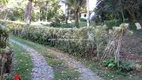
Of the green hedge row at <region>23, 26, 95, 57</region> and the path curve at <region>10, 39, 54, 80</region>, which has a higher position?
the green hedge row at <region>23, 26, 95, 57</region>

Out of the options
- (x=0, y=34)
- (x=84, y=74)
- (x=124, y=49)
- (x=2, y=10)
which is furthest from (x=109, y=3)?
(x=2, y=10)

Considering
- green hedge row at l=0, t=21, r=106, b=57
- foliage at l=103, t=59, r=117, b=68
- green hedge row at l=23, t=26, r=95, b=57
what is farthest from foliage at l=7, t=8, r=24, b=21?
foliage at l=103, t=59, r=117, b=68

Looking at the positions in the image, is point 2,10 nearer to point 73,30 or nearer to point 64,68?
point 73,30

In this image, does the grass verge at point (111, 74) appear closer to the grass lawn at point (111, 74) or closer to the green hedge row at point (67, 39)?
the grass lawn at point (111, 74)

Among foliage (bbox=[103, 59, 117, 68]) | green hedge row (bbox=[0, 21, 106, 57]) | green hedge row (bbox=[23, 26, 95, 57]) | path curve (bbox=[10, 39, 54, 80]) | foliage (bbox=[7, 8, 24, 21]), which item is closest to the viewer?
path curve (bbox=[10, 39, 54, 80])

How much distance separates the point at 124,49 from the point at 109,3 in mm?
8323

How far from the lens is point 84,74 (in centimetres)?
830

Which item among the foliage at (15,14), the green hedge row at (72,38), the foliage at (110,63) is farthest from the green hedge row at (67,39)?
the foliage at (15,14)

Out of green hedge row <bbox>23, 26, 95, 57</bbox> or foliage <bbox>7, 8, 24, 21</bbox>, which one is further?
foliage <bbox>7, 8, 24, 21</bbox>

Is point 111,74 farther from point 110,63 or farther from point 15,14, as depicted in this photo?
point 15,14

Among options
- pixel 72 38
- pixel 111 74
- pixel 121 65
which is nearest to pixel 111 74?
pixel 111 74

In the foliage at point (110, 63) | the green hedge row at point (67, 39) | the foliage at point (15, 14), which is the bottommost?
the foliage at point (110, 63)

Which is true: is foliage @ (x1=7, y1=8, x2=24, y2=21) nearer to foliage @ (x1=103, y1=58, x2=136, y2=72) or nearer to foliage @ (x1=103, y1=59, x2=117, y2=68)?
foliage @ (x1=103, y1=59, x2=117, y2=68)

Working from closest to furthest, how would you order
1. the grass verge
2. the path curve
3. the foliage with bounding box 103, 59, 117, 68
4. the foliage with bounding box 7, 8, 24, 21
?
the path curve < the grass verge < the foliage with bounding box 103, 59, 117, 68 < the foliage with bounding box 7, 8, 24, 21
